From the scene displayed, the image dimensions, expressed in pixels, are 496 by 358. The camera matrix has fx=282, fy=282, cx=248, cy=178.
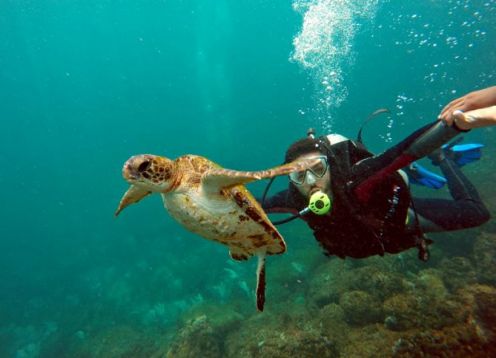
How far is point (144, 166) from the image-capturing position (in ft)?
5.74

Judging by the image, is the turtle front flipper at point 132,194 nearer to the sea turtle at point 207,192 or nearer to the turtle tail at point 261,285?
the sea turtle at point 207,192

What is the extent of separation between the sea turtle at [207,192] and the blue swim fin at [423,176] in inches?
122

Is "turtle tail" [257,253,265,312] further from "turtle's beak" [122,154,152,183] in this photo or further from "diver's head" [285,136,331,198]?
"turtle's beak" [122,154,152,183]

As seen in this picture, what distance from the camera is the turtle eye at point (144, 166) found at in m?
1.73

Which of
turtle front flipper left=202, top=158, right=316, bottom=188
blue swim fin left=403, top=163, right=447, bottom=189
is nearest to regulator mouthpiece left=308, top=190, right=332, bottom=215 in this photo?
turtle front flipper left=202, top=158, right=316, bottom=188

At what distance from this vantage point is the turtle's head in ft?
5.63

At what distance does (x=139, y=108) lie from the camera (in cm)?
6400

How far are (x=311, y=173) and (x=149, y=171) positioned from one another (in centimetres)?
160

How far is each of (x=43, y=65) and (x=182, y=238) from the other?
6709 centimetres

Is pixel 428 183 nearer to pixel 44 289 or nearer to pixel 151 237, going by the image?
pixel 151 237

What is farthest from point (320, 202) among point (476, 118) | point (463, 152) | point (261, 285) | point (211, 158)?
point (211, 158)

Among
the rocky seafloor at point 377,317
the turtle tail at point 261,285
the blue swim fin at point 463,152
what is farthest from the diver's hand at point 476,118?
the blue swim fin at point 463,152

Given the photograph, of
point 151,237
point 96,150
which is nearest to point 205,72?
point 96,150

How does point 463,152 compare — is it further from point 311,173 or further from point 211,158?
point 211,158
